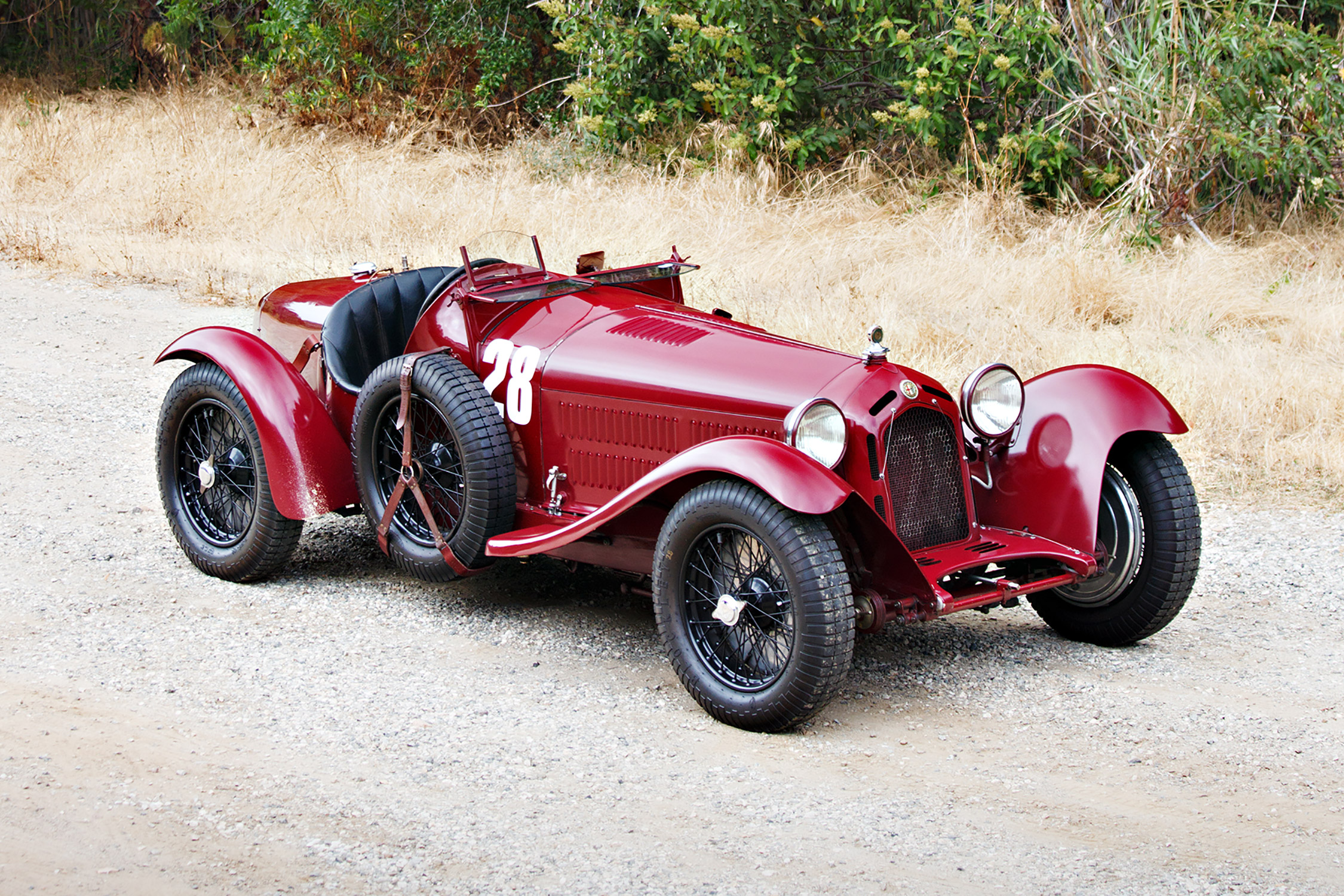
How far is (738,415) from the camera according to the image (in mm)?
4188

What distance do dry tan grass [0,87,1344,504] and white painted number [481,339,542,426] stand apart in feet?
12.4

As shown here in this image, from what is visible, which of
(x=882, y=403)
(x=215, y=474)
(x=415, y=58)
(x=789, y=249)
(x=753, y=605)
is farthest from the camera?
Answer: (x=415, y=58)

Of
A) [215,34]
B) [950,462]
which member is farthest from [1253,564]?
[215,34]

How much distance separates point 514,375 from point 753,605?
4.54 ft

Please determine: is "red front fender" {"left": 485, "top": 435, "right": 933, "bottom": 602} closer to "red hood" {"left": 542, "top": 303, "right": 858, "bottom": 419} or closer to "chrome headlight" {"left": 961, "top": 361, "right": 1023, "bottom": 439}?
"red hood" {"left": 542, "top": 303, "right": 858, "bottom": 419}

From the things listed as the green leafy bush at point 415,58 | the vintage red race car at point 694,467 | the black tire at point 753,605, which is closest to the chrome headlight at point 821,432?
the vintage red race car at point 694,467

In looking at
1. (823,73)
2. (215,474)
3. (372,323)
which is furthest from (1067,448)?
(823,73)

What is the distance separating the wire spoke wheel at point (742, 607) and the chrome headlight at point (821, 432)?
35 centimetres

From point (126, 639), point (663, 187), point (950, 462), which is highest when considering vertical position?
point (663, 187)

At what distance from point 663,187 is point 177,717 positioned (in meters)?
9.11

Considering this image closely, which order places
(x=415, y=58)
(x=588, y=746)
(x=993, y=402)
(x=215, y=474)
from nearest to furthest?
(x=588, y=746) < (x=993, y=402) < (x=215, y=474) < (x=415, y=58)

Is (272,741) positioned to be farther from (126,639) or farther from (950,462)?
(950,462)

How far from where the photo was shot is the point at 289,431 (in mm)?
5012

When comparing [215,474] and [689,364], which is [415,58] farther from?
[689,364]
